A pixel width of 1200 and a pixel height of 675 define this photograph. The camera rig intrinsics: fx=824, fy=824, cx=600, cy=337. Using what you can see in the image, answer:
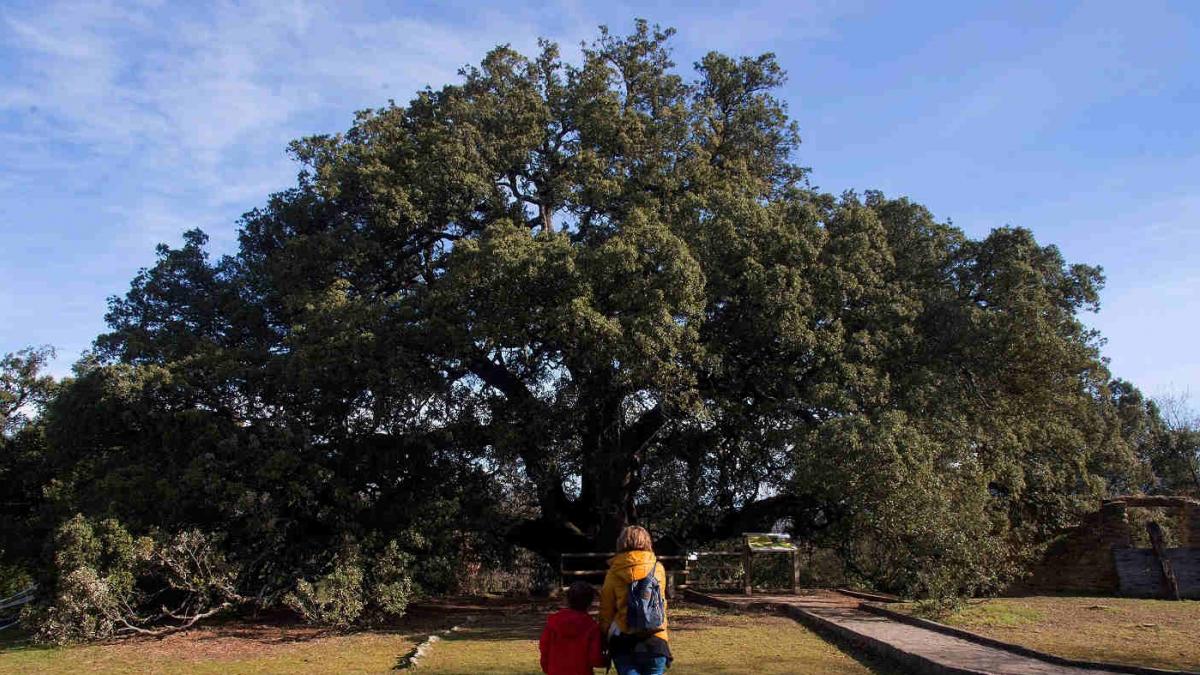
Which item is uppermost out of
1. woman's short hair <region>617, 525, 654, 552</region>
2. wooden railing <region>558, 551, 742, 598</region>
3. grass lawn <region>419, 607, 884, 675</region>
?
woman's short hair <region>617, 525, 654, 552</region>

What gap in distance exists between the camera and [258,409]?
15.5 m

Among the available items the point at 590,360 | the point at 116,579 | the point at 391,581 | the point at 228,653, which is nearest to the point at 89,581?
the point at 116,579

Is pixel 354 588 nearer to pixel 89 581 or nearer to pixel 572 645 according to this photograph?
pixel 89 581

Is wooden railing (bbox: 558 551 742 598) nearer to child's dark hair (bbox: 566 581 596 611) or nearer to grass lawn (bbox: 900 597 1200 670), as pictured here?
grass lawn (bbox: 900 597 1200 670)

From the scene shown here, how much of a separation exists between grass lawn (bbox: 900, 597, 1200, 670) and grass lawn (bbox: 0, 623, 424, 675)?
7.82 m

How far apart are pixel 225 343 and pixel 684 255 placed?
10338 mm

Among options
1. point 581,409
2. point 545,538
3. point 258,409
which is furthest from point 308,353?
point 545,538

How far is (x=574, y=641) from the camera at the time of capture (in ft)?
16.3

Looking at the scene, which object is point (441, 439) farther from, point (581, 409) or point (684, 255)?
point (684, 255)

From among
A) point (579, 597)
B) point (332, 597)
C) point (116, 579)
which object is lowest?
point (332, 597)

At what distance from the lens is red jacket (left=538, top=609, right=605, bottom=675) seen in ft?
16.2

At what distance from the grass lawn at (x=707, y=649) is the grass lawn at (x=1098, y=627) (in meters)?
2.24

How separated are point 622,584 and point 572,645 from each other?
0.47 metres

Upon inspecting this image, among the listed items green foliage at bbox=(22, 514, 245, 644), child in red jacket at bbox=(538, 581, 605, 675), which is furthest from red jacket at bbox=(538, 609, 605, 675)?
green foliage at bbox=(22, 514, 245, 644)
